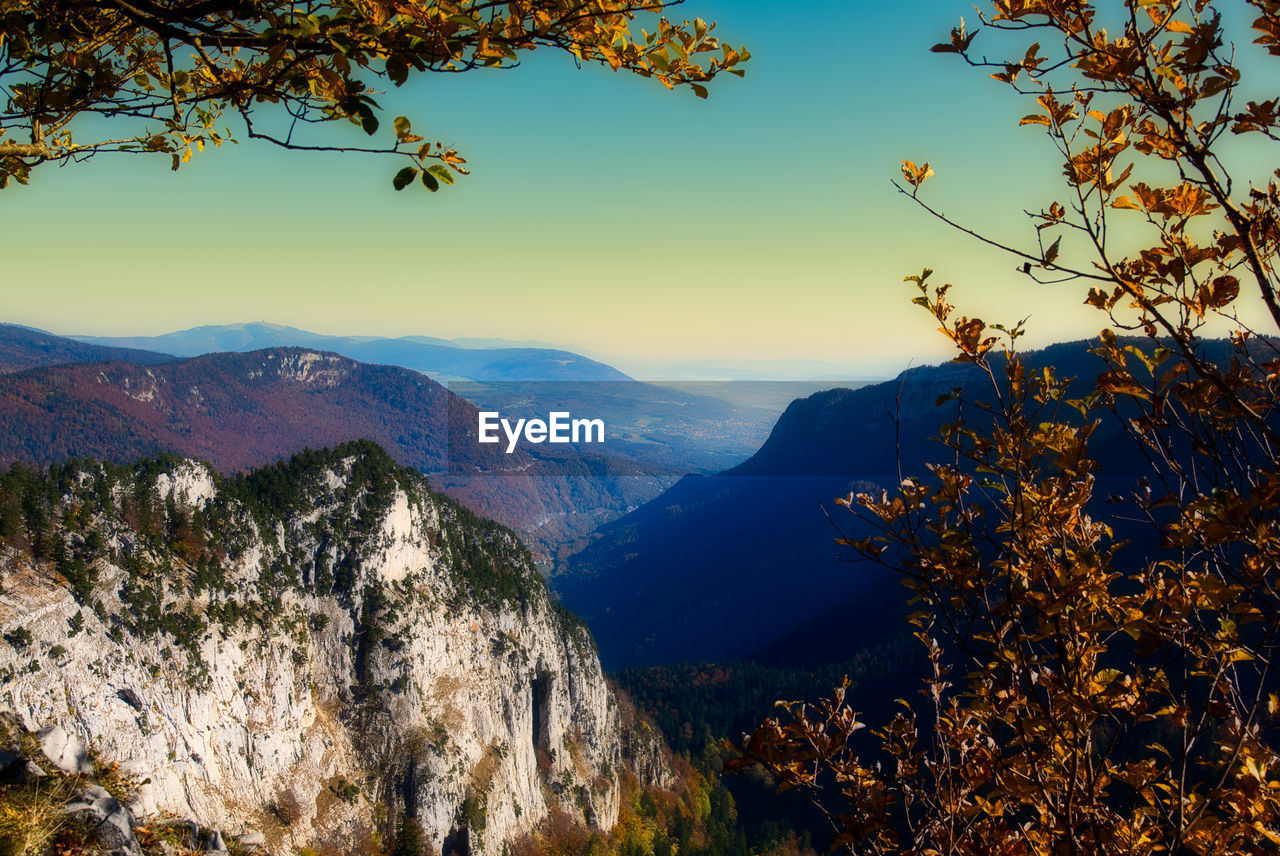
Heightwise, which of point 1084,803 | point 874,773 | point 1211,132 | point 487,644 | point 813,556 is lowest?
point 813,556

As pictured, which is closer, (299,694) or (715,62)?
(715,62)

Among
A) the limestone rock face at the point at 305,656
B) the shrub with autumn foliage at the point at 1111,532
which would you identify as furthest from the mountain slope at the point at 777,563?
the shrub with autumn foliage at the point at 1111,532

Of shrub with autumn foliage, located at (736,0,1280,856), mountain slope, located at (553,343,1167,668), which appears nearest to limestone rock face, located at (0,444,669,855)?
shrub with autumn foliage, located at (736,0,1280,856)

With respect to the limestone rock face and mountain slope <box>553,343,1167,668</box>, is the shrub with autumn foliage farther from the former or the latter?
mountain slope <box>553,343,1167,668</box>

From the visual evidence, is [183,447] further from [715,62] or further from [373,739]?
[715,62]

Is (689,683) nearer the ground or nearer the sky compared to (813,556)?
nearer the ground

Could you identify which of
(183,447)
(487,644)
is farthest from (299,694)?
(183,447)

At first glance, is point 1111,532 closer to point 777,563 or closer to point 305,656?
point 305,656

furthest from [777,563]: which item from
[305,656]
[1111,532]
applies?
[1111,532]

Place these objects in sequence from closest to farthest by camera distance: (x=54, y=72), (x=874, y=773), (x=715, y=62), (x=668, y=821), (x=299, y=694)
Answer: (x=715, y=62), (x=54, y=72), (x=874, y=773), (x=299, y=694), (x=668, y=821)
